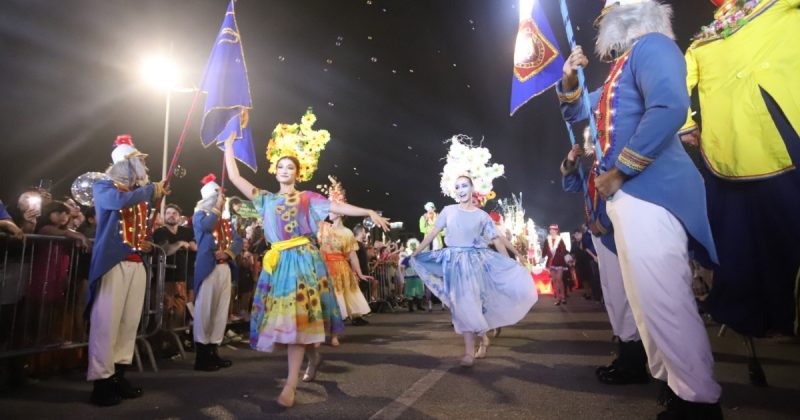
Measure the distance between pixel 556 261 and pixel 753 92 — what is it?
1313cm

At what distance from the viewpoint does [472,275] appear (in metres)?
5.67

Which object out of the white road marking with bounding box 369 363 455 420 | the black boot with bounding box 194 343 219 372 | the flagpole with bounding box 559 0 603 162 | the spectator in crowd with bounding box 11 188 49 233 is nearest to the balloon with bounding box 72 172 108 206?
the spectator in crowd with bounding box 11 188 49 233

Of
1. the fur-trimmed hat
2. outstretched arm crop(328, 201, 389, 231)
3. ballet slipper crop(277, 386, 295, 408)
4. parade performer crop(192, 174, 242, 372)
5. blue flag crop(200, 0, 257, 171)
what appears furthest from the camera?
parade performer crop(192, 174, 242, 372)

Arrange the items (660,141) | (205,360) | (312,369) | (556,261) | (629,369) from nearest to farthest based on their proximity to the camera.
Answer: (660,141) → (629,369) → (312,369) → (205,360) → (556,261)

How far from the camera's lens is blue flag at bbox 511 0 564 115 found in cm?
497

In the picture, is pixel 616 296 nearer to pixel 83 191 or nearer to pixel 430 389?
pixel 430 389

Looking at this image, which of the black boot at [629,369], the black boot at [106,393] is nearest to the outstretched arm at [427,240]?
the black boot at [629,369]

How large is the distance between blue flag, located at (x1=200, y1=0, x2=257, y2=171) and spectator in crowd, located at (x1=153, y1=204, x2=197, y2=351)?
96.2 inches

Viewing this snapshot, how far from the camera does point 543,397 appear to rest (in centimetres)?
344

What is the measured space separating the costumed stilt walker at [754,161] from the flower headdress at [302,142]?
496 centimetres

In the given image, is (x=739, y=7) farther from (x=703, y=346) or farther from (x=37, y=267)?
(x=37, y=267)

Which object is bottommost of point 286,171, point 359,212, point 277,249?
point 277,249

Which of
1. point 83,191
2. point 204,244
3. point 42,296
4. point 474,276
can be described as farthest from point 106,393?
point 83,191

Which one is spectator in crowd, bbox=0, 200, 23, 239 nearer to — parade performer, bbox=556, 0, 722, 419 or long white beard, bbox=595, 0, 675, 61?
parade performer, bbox=556, 0, 722, 419
